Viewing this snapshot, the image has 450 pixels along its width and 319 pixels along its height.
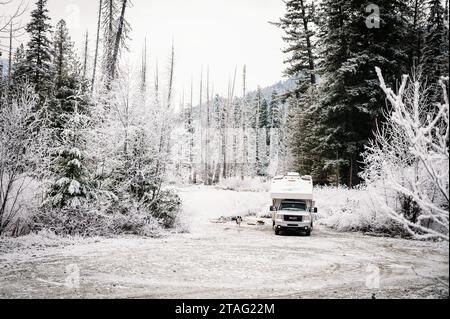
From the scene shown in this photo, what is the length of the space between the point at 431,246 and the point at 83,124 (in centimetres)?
1656

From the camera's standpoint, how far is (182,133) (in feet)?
64.8

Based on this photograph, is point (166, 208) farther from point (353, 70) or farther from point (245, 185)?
point (245, 185)

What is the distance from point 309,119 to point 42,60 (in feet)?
82.5

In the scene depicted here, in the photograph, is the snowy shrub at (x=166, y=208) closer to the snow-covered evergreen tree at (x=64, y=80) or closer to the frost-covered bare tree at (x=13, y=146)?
the frost-covered bare tree at (x=13, y=146)

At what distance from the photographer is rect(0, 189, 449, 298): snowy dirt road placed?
8648 mm

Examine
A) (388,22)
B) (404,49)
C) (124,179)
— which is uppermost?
(388,22)

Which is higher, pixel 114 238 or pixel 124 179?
pixel 124 179

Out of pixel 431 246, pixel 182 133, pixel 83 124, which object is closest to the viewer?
pixel 431 246

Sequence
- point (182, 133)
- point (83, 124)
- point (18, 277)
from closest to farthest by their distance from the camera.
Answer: point (18, 277)
point (83, 124)
point (182, 133)

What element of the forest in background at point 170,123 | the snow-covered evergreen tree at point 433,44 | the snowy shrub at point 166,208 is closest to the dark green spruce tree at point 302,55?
the forest in background at point 170,123

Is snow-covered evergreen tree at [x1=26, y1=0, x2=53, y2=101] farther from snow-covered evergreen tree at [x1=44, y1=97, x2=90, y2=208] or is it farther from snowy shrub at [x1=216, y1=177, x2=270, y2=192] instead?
snowy shrub at [x1=216, y1=177, x2=270, y2=192]
